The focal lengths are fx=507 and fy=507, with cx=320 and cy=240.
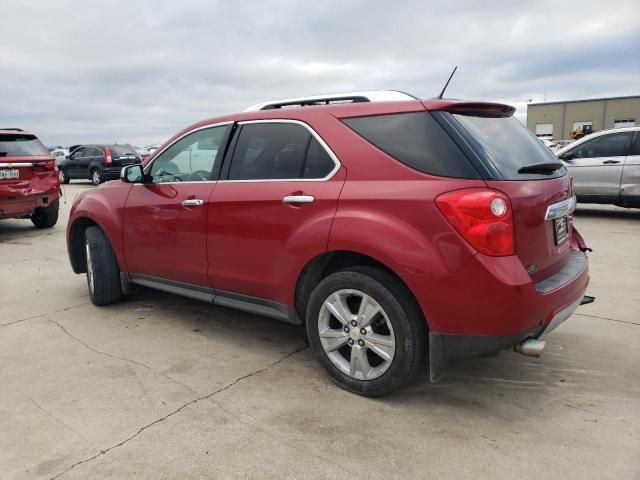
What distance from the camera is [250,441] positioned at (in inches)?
99.4

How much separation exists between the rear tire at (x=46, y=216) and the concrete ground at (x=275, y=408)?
5634 mm

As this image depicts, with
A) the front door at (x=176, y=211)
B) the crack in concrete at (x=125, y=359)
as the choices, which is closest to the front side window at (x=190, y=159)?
the front door at (x=176, y=211)

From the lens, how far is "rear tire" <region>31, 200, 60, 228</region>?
9.38m

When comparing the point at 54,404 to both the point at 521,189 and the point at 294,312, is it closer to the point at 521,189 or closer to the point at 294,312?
the point at 294,312

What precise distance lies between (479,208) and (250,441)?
5.28ft

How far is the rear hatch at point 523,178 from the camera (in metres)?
2.55

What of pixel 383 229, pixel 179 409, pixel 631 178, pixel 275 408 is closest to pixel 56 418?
pixel 179 409

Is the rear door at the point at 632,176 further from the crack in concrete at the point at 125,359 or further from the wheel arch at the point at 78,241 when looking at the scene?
the crack in concrete at the point at 125,359

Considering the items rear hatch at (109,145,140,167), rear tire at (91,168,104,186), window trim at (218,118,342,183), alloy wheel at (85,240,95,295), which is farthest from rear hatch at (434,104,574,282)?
rear tire at (91,168,104,186)

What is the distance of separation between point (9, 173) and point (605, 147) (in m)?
10.4

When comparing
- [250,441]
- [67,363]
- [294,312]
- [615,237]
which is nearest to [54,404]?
[67,363]

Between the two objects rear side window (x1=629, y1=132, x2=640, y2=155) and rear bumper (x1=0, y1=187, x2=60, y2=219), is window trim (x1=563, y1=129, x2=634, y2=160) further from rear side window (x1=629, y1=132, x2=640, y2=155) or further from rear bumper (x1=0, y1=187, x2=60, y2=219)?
rear bumper (x1=0, y1=187, x2=60, y2=219)

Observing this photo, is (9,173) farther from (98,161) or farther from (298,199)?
(98,161)

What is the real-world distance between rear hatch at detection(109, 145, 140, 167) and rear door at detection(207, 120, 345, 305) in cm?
1676
